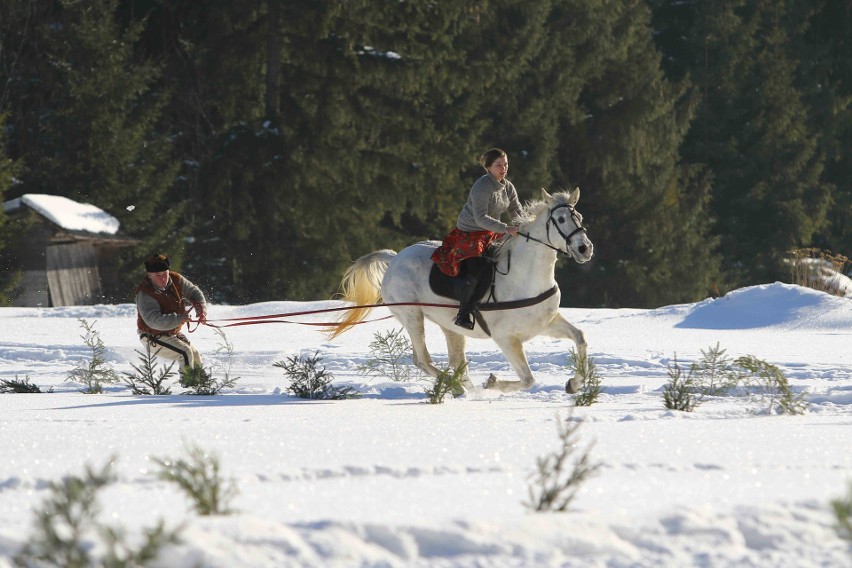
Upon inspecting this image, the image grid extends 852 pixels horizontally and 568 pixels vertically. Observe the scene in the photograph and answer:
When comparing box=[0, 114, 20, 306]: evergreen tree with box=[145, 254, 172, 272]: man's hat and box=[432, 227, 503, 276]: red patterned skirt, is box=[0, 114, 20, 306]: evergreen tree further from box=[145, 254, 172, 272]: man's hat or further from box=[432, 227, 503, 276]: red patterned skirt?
box=[432, 227, 503, 276]: red patterned skirt

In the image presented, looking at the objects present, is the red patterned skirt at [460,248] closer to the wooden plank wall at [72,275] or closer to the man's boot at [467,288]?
the man's boot at [467,288]

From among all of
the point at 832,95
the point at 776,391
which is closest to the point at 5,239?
the point at 776,391

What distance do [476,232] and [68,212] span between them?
1739cm

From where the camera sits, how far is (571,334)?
11.1 meters

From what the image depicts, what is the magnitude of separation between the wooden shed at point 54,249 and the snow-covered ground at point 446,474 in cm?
1623

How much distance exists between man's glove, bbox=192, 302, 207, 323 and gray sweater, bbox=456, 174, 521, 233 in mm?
2249

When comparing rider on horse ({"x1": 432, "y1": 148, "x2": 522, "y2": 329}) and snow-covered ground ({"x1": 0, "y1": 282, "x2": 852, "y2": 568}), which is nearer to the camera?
snow-covered ground ({"x1": 0, "y1": 282, "x2": 852, "y2": 568})

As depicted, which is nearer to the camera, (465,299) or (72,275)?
(465,299)

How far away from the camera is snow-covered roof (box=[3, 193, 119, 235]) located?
2680cm

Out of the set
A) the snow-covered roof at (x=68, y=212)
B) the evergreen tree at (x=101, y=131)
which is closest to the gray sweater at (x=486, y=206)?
the snow-covered roof at (x=68, y=212)

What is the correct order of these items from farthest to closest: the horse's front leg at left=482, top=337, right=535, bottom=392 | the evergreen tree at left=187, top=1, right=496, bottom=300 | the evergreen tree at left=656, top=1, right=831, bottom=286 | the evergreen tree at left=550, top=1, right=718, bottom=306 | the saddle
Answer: the evergreen tree at left=656, top=1, right=831, bottom=286 < the evergreen tree at left=550, top=1, right=718, bottom=306 < the evergreen tree at left=187, top=1, right=496, bottom=300 < the saddle < the horse's front leg at left=482, top=337, right=535, bottom=392

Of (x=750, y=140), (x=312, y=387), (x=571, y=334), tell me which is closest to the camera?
(x=312, y=387)

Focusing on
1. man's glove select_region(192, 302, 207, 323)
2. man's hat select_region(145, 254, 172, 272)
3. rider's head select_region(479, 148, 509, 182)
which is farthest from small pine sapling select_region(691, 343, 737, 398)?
man's hat select_region(145, 254, 172, 272)

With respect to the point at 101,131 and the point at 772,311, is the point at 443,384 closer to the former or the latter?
the point at 772,311
